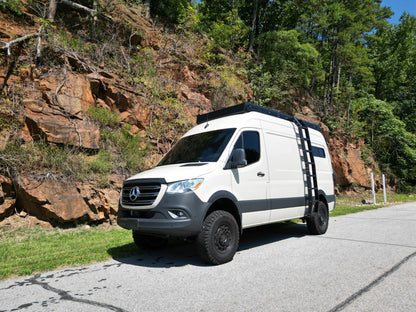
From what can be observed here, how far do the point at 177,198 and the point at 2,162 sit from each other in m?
5.29

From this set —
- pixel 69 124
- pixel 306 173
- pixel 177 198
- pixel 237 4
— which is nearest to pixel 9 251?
pixel 177 198

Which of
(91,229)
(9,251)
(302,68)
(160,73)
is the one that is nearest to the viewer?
(9,251)

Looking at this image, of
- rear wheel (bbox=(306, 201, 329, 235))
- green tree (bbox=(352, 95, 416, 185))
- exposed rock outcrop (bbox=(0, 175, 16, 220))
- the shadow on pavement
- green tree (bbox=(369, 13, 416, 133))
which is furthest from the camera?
green tree (bbox=(369, 13, 416, 133))

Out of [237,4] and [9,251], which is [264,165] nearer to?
[9,251]

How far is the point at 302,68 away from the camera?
62.8ft

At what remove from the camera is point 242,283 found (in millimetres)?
3666

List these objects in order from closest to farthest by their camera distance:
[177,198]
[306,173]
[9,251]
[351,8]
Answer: [177,198] → [9,251] → [306,173] → [351,8]

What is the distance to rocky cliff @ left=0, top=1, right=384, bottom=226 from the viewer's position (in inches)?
286

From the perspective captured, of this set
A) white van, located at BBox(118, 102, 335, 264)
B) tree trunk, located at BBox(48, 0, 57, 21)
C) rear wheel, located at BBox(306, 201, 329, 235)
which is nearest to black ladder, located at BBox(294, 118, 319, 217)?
white van, located at BBox(118, 102, 335, 264)

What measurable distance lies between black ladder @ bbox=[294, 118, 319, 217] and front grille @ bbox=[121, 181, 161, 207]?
3.90 meters

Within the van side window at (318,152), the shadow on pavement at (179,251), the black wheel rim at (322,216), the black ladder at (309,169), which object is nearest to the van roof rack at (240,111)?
the black ladder at (309,169)

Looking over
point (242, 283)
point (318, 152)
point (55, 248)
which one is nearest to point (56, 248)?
Result: point (55, 248)

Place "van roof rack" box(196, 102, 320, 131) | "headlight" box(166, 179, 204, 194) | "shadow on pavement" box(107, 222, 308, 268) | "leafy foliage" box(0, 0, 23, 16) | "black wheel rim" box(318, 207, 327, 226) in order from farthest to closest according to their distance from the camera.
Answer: "leafy foliage" box(0, 0, 23, 16)
"black wheel rim" box(318, 207, 327, 226)
"van roof rack" box(196, 102, 320, 131)
"shadow on pavement" box(107, 222, 308, 268)
"headlight" box(166, 179, 204, 194)

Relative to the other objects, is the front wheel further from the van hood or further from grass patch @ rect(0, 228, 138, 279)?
grass patch @ rect(0, 228, 138, 279)
